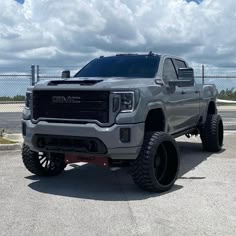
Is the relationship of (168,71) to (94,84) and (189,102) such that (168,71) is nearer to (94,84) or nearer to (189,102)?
(189,102)

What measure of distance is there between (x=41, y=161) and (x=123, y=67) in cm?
210

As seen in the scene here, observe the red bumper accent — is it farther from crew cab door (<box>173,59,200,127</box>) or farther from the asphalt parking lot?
crew cab door (<box>173,59,200,127</box>)

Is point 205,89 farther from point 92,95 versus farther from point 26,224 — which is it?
point 26,224

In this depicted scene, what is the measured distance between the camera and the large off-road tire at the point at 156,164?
6.26 metres

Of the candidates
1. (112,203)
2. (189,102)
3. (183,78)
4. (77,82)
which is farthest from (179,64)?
(112,203)

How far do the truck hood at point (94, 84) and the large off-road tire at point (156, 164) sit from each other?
0.77m

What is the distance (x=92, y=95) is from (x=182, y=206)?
1890 mm

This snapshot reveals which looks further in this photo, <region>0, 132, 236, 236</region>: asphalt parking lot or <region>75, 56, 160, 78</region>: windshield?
<region>75, 56, 160, 78</region>: windshield

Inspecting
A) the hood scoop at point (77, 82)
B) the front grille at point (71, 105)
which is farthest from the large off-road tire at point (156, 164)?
the hood scoop at point (77, 82)

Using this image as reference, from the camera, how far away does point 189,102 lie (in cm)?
866

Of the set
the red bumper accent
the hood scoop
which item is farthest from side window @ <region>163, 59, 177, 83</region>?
the red bumper accent

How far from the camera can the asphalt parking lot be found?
16.2 ft

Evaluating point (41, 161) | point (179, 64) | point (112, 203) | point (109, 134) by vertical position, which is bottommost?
point (112, 203)

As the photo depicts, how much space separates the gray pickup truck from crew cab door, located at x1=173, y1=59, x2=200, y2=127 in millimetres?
591
